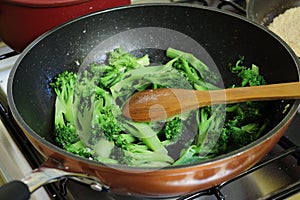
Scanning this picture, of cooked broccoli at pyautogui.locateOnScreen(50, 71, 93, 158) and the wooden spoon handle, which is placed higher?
the wooden spoon handle

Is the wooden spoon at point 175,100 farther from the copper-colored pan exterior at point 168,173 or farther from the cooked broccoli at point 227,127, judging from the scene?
the copper-colored pan exterior at point 168,173

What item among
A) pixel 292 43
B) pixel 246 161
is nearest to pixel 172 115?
pixel 246 161

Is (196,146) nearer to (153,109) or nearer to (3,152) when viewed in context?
(153,109)

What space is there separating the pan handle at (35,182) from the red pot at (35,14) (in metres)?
0.37

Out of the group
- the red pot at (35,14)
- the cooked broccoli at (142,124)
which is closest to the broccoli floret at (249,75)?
the cooked broccoli at (142,124)

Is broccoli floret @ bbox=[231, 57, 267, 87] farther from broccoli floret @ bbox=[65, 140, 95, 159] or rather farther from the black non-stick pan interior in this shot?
broccoli floret @ bbox=[65, 140, 95, 159]

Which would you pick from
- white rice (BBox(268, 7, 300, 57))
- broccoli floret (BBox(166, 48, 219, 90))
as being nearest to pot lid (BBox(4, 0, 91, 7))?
broccoli floret (BBox(166, 48, 219, 90))

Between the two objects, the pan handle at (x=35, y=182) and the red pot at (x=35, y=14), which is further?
the red pot at (x=35, y=14)

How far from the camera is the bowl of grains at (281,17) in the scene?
3.30 feet

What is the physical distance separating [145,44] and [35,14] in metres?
0.22

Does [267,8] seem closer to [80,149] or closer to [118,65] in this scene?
[118,65]

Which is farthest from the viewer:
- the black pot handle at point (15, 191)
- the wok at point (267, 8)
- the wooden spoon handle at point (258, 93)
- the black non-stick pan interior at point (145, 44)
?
the wok at point (267, 8)

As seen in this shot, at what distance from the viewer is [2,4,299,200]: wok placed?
1.90 ft

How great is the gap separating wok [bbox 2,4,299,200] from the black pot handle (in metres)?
0.03
